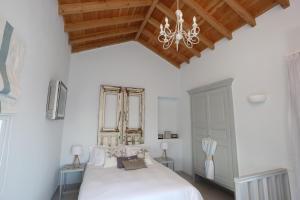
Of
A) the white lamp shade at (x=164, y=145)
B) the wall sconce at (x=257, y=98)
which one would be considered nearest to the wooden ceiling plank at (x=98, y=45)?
the white lamp shade at (x=164, y=145)

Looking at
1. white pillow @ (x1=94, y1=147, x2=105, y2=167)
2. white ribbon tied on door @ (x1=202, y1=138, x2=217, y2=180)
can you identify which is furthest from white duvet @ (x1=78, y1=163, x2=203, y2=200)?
white ribbon tied on door @ (x1=202, y1=138, x2=217, y2=180)

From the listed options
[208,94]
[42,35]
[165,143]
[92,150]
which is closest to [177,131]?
[165,143]

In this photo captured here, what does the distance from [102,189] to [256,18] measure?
A: 365 cm

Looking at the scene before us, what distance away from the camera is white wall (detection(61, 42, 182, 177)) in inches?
151

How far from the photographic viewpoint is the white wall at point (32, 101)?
4.82ft

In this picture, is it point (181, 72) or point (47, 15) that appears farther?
point (181, 72)

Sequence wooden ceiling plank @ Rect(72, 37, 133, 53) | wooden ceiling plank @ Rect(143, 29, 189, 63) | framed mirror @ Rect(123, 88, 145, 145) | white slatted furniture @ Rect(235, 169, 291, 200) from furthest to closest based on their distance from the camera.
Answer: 1. framed mirror @ Rect(123, 88, 145, 145)
2. wooden ceiling plank @ Rect(143, 29, 189, 63)
3. wooden ceiling plank @ Rect(72, 37, 133, 53)
4. white slatted furniture @ Rect(235, 169, 291, 200)

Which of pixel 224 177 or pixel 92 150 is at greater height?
pixel 92 150

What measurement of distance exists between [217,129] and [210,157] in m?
0.64

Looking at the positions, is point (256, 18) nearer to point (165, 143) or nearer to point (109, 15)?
point (109, 15)

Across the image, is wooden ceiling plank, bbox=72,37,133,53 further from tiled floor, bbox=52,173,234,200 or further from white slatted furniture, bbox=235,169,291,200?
white slatted furniture, bbox=235,169,291,200

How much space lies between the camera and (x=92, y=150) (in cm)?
379

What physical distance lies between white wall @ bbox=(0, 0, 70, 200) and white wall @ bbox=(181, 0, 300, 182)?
3.22 m

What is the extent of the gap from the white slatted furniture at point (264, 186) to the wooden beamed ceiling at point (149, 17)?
2.40 metres
